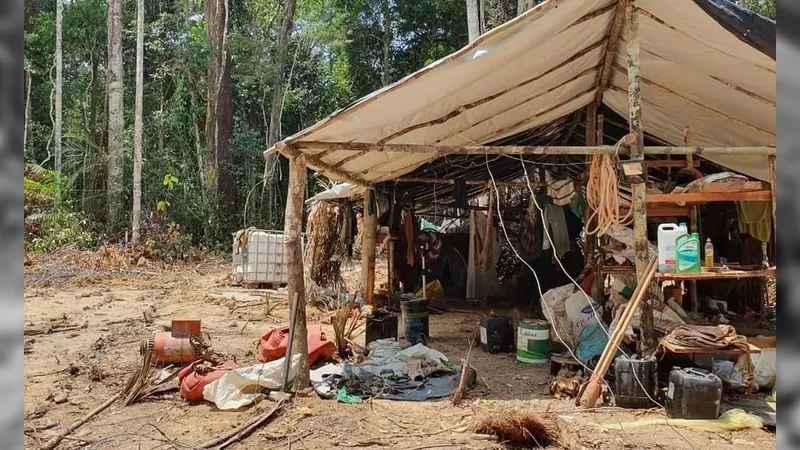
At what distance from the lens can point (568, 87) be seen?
20.5ft

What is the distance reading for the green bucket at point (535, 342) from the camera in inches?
226

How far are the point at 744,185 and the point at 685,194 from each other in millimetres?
471

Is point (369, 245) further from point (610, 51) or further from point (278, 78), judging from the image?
point (278, 78)

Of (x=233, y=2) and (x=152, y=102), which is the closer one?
(x=152, y=102)

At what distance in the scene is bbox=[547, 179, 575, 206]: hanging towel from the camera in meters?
7.74

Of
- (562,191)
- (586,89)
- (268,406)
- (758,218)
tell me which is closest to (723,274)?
(758,218)

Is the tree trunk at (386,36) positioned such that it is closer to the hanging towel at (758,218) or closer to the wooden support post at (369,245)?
the wooden support post at (369,245)

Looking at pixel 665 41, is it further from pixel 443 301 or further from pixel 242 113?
pixel 242 113

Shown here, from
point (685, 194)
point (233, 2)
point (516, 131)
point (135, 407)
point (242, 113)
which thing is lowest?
point (135, 407)

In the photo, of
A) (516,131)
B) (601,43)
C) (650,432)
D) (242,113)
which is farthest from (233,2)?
(650,432)

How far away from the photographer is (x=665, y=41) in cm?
460

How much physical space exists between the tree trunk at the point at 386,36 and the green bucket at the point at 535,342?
1500cm

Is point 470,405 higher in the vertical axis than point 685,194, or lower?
lower

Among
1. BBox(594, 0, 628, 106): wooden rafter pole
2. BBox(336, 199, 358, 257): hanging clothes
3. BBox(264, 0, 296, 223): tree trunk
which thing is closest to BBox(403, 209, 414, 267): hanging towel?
BBox(336, 199, 358, 257): hanging clothes
